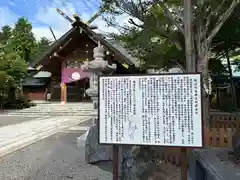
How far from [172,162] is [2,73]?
1546cm

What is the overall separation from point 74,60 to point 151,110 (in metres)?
20.5

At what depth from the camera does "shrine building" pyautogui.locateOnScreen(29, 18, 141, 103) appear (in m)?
20.3

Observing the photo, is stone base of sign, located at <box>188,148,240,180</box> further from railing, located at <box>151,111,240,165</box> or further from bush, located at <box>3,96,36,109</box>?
bush, located at <box>3,96,36,109</box>

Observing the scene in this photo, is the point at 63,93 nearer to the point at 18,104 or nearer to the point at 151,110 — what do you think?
the point at 18,104

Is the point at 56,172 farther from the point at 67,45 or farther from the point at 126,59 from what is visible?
the point at 67,45

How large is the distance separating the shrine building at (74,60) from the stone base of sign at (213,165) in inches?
572

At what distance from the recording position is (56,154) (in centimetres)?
657

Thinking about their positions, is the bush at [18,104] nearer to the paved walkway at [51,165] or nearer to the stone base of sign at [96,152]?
the paved walkway at [51,165]

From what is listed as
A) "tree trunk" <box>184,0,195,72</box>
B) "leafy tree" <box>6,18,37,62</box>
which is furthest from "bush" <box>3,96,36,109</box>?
"tree trunk" <box>184,0,195,72</box>

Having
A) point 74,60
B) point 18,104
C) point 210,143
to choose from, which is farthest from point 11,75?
point 210,143

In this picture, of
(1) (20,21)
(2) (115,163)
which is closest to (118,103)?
(2) (115,163)

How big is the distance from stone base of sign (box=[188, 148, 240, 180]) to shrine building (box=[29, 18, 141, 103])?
14.5 metres

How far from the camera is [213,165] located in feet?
11.1

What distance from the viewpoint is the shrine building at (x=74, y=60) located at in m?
20.3
